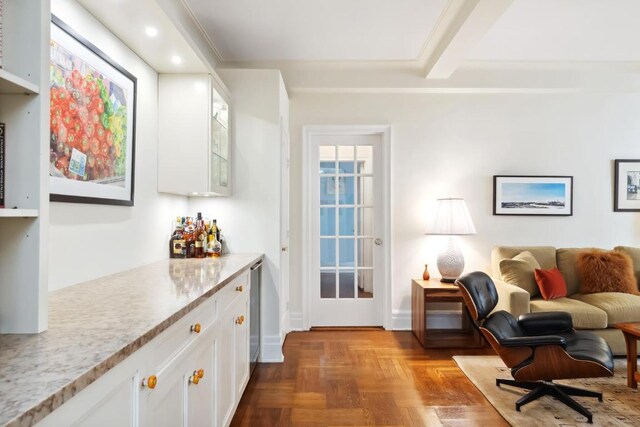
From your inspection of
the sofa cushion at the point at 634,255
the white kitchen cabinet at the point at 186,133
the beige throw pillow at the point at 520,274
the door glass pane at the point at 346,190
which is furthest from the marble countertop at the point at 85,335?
the sofa cushion at the point at 634,255

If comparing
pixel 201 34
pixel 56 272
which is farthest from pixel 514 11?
pixel 56 272

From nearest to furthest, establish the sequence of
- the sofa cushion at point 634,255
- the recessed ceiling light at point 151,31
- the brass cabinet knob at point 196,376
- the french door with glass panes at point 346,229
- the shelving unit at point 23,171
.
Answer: the shelving unit at point 23,171
the brass cabinet knob at point 196,376
the recessed ceiling light at point 151,31
the sofa cushion at point 634,255
the french door with glass panes at point 346,229

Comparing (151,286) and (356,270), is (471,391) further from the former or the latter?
(151,286)

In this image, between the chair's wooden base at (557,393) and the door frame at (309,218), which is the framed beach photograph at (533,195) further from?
the chair's wooden base at (557,393)

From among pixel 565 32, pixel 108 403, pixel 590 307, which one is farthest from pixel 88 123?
pixel 590 307

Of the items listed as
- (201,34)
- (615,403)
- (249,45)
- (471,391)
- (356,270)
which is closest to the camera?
(615,403)

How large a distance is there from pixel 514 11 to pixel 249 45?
82.3 inches

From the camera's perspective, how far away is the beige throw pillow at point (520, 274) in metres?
3.50

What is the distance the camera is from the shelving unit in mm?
1078

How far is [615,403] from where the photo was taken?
249cm

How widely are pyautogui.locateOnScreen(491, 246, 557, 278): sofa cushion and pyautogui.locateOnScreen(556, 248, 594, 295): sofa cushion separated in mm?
64

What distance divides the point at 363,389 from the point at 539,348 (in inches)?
44.7

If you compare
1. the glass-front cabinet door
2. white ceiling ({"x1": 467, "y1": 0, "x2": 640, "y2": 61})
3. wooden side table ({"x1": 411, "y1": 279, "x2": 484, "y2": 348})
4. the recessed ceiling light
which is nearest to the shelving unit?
the recessed ceiling light

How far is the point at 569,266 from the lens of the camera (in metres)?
3.76
